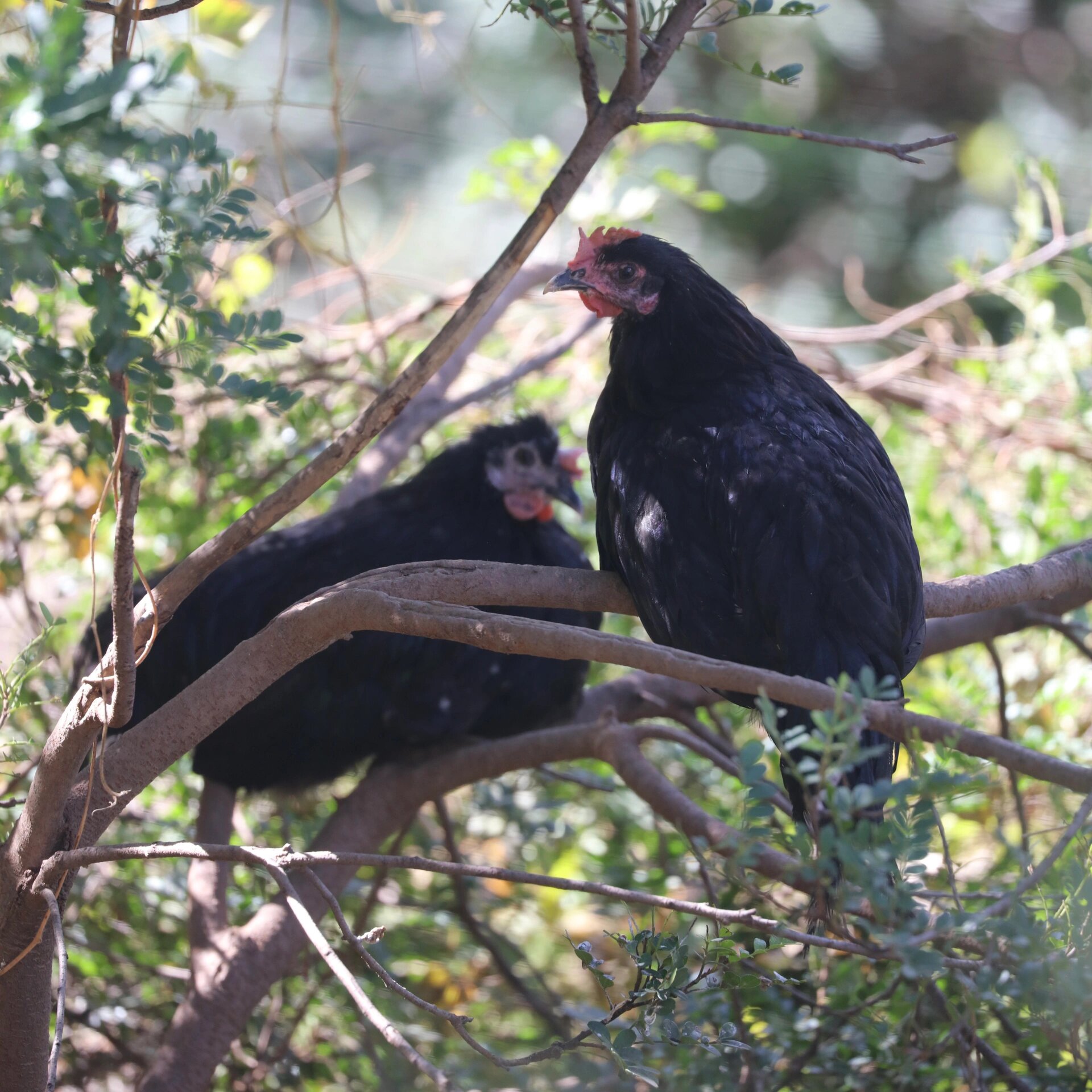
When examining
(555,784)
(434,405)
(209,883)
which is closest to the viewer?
(209,883)

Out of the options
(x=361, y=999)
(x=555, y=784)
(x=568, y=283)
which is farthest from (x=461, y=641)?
(x=555, y=784)

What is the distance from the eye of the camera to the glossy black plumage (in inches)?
52.9

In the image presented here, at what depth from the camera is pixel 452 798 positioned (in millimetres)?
3010

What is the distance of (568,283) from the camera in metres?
1.76

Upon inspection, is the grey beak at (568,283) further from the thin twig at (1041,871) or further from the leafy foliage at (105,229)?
the thin twig at (1041,871)

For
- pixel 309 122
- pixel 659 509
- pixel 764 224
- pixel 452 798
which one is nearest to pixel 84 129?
pixel 659 509

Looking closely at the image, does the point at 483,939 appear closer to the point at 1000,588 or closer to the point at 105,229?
the point at 1000,588

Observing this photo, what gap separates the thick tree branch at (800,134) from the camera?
50.3 inches

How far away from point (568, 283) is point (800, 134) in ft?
1.71

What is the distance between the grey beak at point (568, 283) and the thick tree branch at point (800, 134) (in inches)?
16.5

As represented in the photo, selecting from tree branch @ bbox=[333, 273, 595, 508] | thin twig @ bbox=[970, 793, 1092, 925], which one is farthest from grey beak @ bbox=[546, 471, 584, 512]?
thin twig @ bbox=[970, 793, 1092, 925]

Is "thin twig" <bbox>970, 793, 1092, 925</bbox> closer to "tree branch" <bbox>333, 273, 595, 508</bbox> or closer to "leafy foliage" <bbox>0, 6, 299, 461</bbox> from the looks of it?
"leafy foliage" <bbox>0, 6, 299, 461</bbox>

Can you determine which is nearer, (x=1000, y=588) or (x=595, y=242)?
(x=1000, y=588)

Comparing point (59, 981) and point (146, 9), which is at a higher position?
point (146, 9)
